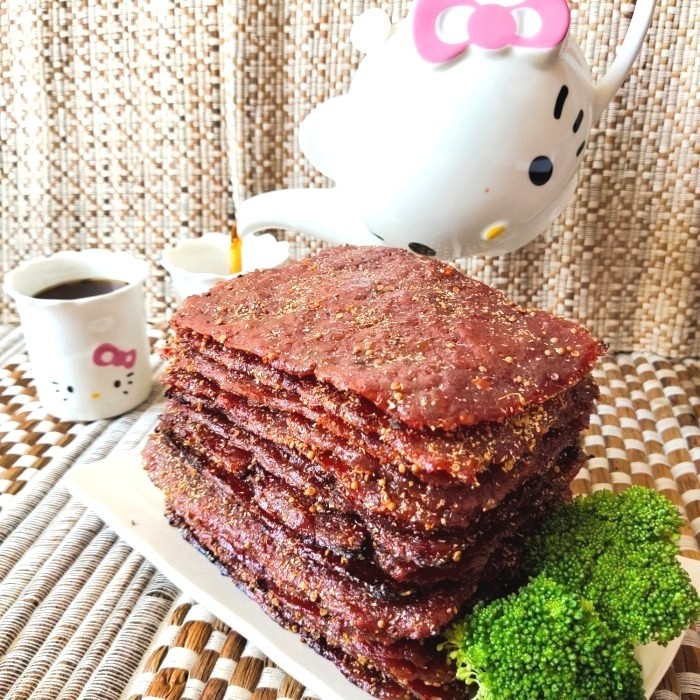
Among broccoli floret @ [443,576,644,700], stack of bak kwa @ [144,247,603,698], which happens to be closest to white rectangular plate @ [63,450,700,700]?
stack of bak kwa @ [144,247,603,698]

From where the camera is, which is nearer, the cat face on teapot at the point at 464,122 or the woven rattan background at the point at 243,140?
the cat face on teapot at the point at 464,122

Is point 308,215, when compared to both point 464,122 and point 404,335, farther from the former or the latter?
point 404,335

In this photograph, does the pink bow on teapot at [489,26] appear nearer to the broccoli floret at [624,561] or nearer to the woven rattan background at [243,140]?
the woven rattan background at [243,140]

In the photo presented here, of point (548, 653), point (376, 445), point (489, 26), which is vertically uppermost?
point (489, 26)

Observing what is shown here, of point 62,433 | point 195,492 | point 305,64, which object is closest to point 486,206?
point 195,492

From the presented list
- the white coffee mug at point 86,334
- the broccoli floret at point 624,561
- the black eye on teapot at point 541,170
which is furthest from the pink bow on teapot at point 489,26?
the white coffee mug at point 86,334

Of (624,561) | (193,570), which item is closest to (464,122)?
(624,561)
